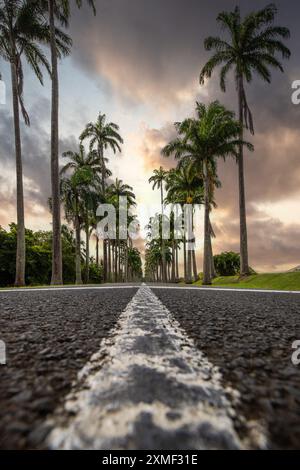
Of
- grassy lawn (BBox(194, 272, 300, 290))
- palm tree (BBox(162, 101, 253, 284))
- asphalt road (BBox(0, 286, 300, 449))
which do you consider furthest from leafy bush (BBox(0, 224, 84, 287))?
asphalt road (BBox(0, 286, 300, 449))

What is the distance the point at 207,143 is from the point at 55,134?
12.0 metres

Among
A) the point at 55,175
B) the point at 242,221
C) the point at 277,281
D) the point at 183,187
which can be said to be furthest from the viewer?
the point at 183,187

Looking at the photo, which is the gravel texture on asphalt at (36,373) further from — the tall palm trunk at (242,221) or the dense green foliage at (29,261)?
the dense green foliage at (29,261)

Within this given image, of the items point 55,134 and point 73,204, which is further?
point 73,204

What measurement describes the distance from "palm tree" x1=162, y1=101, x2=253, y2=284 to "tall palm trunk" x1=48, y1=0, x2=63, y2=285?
10676 millimetres

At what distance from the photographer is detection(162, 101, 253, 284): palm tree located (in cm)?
2299

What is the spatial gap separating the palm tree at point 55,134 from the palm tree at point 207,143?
10685mm

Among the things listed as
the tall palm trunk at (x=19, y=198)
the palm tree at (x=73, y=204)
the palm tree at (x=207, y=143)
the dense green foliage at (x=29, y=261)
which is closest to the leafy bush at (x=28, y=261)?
the dense green foliage at (x=29, y=261)

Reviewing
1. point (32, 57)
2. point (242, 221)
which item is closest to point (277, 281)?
point (242, 221)

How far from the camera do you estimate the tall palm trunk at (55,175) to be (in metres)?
16.6

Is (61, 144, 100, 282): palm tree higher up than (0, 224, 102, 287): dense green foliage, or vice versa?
(61, 144, 100, 282): palm tree

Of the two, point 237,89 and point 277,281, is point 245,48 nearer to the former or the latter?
point 237,89

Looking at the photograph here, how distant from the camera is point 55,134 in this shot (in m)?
17.8

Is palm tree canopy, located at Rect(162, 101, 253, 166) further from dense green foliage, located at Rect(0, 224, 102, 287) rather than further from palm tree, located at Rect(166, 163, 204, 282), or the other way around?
dense green foliage, located at Rect(0, 224, 102, 287)
